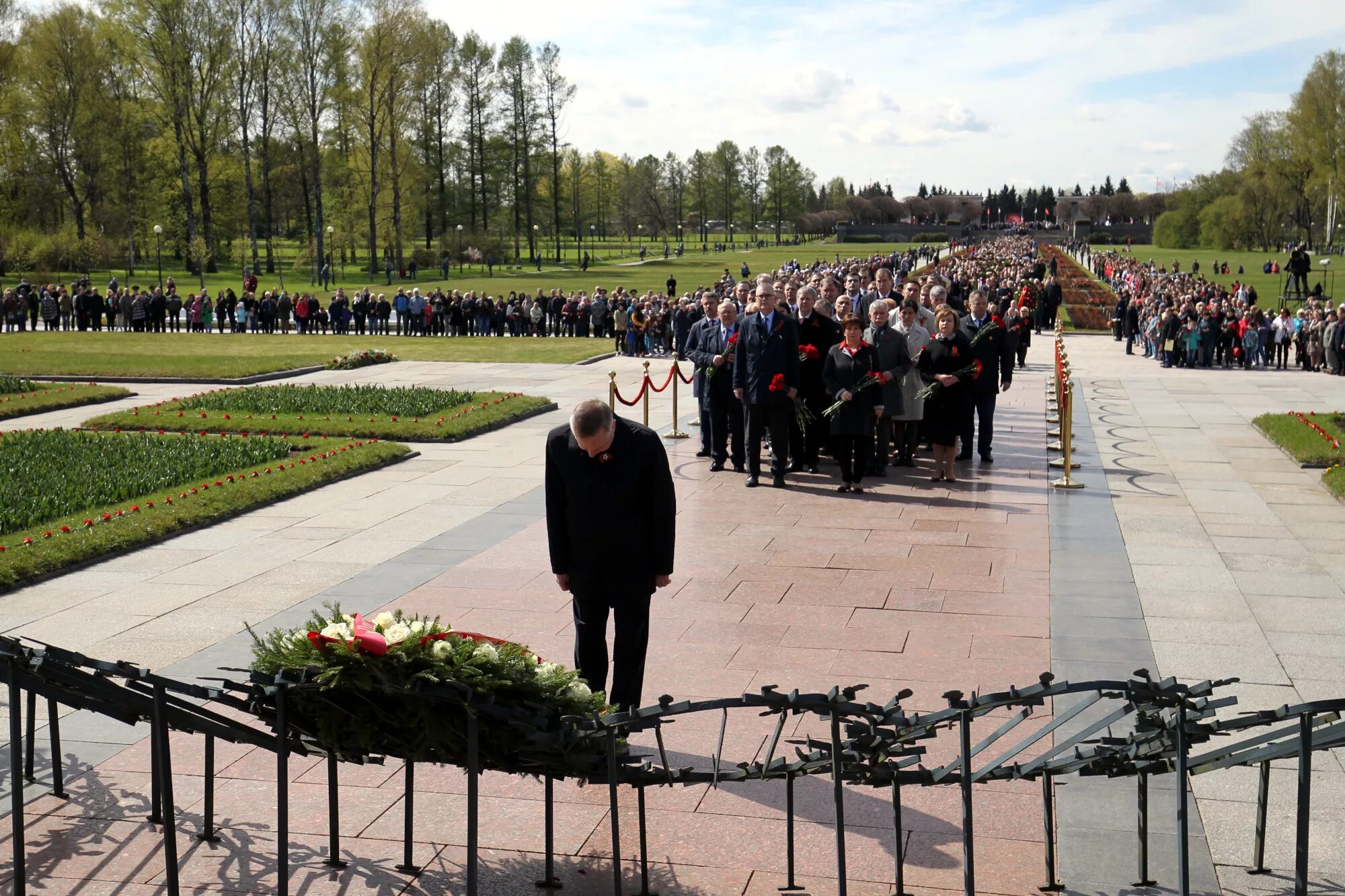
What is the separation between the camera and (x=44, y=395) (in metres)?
21.7

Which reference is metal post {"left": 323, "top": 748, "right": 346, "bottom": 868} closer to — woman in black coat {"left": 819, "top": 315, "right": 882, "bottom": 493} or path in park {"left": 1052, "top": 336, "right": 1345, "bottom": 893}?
path in park {"left": 1052, "top": 336, "right": 1345, "bottom": 893}

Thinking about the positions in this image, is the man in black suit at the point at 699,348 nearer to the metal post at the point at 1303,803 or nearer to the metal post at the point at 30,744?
the metal post at the point at 30,744

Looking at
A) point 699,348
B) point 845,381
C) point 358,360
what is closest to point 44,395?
point 358,360

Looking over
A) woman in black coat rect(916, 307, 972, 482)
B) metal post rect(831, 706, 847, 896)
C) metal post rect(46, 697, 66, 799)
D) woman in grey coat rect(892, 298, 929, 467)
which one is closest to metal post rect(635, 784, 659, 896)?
metal post rect(831, 706, 847, 896)

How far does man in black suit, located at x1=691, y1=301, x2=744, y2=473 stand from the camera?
48.4ft

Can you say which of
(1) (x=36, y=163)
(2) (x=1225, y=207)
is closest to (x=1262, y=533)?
(1) (x=36, y=163)

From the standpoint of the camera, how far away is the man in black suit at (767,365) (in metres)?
13.3

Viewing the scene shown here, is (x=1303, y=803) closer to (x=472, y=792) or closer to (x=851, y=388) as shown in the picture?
(x=472, y=792)

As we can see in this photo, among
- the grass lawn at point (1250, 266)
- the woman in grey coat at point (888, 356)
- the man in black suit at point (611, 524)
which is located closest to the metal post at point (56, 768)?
the man in black suit at point (611, 524)

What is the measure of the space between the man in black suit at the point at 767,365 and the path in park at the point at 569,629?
2.92ft

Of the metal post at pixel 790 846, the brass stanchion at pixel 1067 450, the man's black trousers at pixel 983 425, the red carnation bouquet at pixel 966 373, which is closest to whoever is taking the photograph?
the metal post at pixel 790 846

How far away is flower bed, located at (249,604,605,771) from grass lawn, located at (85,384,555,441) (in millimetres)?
12783

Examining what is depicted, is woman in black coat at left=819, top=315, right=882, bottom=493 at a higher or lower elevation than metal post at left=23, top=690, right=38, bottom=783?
higher

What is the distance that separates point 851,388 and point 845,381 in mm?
97
